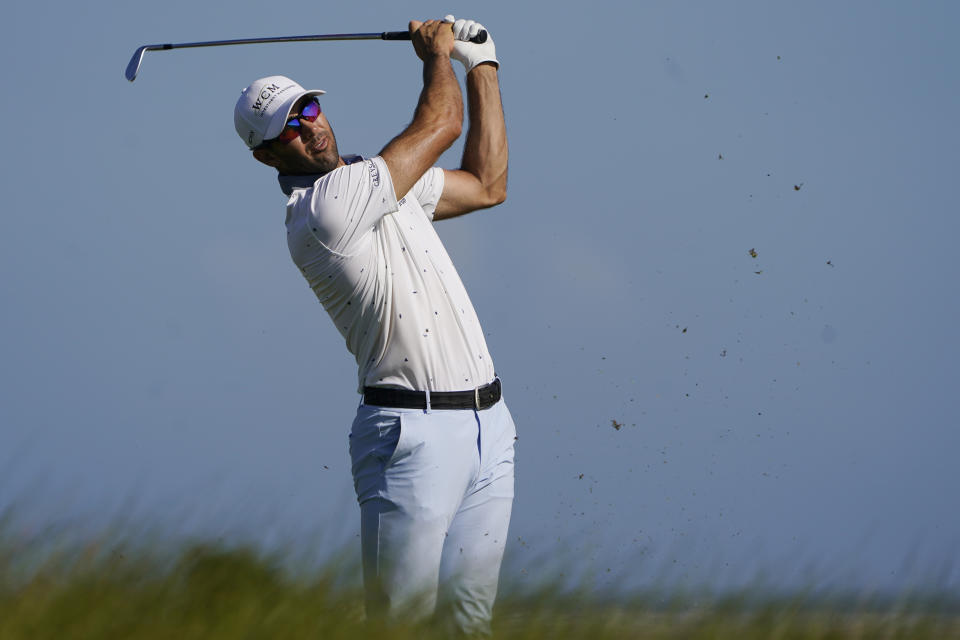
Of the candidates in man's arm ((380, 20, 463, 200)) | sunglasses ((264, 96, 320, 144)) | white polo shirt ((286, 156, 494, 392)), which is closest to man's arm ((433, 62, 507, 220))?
man's arm ((380, 20, 463, 200))

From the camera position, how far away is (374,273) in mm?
4191

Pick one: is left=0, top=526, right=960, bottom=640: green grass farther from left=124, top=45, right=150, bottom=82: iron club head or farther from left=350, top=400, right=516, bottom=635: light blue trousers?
left=124, top=45, right=150, bottom=82: iron club head

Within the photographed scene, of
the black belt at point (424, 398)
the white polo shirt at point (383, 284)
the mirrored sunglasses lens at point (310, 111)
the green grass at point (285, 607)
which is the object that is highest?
the mirrored sunglasses lens at point (310, 111)

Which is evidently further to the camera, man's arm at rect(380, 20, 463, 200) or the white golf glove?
the white golf glove

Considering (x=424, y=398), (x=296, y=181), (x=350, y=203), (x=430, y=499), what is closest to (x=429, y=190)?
(x=296, y=181)

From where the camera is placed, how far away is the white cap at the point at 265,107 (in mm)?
4359

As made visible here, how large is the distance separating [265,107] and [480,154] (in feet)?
3.34

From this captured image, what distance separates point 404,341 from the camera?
416cm

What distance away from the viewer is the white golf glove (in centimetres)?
498

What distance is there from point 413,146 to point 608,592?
1.85m

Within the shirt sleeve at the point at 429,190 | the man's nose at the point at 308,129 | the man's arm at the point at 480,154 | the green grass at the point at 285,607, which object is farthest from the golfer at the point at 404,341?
the green grass at the point at 285,607

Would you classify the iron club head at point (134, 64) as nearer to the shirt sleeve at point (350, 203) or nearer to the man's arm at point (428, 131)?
the man's arm at point (428, 131)

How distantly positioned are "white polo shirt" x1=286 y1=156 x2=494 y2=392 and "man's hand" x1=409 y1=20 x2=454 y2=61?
Result: 30.3 inches

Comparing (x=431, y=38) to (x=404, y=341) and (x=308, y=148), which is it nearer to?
(x=308, y=148)
